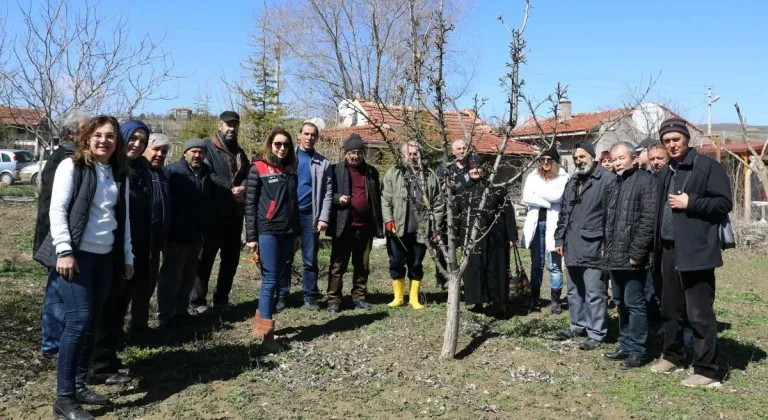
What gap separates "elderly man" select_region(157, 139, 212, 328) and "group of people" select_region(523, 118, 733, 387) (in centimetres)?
351

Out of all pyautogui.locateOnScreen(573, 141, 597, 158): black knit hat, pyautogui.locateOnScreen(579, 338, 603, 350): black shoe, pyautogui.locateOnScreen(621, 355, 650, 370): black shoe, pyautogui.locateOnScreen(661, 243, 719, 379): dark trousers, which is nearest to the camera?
pyautogui.locateOnScreen(661, 243, 719, 379): dark trousers

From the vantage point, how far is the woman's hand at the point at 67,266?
154 inches

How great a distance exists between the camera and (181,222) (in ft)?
20.4

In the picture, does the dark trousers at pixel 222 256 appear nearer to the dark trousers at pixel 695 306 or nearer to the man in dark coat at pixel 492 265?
the man in dark coat at pixel 492 265

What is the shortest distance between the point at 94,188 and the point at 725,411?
4.39 m

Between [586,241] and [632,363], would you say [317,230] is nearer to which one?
[586,241]

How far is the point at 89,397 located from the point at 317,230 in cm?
334

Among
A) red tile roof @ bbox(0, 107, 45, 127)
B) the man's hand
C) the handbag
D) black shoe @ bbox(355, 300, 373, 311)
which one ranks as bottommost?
black shoe @ bbox(355, 300, 373, 311)

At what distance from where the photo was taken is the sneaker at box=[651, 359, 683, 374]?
5.36 m

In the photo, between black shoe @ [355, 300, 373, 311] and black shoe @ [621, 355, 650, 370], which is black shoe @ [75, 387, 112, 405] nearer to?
black shoe @ [355, 300, 373, 311]

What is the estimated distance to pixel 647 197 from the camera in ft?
17.6

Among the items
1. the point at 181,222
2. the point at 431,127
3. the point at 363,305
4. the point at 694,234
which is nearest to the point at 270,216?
the point at 181,222

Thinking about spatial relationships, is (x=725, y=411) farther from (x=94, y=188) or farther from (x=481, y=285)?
(x=94, y=188)

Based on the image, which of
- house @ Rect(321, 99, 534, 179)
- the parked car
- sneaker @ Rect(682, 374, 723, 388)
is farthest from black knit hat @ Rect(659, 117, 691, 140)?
the parked car
